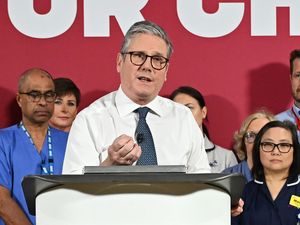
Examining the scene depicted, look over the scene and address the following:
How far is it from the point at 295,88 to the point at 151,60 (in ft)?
6.19

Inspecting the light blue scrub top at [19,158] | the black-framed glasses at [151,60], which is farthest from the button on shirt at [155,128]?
the light blue scrub top at [19,158]

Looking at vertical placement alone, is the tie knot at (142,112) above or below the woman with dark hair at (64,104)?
above

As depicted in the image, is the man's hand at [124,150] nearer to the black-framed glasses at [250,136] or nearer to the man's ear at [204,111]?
the black-framed glasses at [250,136]

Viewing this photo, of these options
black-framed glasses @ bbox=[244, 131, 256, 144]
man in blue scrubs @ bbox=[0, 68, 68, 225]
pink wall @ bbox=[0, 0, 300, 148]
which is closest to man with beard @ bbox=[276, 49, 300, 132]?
pink wall @ bbox=[0, 0, 300, 148]

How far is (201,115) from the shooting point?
3.85 meters

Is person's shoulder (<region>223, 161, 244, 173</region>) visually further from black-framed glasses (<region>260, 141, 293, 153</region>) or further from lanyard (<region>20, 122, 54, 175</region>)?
lanyard (<region>20, 122, 54, 175</region>)

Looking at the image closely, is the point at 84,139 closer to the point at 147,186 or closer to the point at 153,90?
the point at 153,90

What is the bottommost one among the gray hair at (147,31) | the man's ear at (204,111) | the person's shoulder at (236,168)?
the person's shoulder at (236,168)

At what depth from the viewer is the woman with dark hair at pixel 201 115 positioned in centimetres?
377

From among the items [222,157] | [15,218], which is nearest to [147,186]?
[15,218]

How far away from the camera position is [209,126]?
162 inches

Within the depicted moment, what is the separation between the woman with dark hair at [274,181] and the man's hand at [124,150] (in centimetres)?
163

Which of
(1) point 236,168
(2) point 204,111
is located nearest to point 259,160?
(1) point 236,168

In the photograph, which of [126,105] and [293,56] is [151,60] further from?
[293,56]
